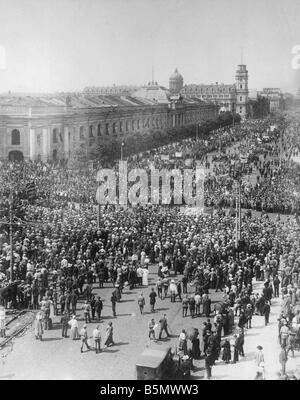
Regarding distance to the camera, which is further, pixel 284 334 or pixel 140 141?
pixel 140 141

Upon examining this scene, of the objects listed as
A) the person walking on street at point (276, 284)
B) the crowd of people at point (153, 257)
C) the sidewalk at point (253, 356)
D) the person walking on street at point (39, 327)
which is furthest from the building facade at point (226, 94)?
the person walking on street at point (39, 327)

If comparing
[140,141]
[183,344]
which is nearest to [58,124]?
[140,141]

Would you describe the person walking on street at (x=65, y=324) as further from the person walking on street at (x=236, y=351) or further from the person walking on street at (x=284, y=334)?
the person walking on street at (x=284, y=334)

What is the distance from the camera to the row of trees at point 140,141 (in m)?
54.0

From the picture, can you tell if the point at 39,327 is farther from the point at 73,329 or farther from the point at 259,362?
the point at 259,362

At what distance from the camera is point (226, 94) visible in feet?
504

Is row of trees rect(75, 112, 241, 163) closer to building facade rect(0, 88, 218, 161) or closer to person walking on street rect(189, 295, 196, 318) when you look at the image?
building facade rect(0, 88, 218, 161)

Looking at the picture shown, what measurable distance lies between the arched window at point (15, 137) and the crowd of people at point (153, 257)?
13.6 meters

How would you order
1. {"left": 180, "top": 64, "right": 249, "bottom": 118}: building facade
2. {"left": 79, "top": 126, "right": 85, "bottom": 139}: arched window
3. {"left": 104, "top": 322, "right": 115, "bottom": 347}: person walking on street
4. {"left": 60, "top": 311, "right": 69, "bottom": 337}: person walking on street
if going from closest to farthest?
{"left": 104, "top": 322, "right": 115, "bottom": 347}: person walking on street, {"left": 60, "top": 311, "right": 69, "bottom": 337}: person walking on street, {"left": 79, "top": 126, "right": 85, "bottom": 139}: arched window, {"left": 180, "top": 64, "right": 249, "bottom": 118}: building facade

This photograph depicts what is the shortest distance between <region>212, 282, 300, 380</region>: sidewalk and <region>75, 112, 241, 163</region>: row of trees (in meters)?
34.3

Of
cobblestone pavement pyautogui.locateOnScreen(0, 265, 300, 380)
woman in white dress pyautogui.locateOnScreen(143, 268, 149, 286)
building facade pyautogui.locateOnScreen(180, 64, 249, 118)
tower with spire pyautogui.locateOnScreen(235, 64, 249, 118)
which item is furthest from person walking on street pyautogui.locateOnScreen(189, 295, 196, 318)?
tower with spire pyautogui.locateOnScreen(235, 64, 249, 118)

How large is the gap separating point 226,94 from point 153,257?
433 ft

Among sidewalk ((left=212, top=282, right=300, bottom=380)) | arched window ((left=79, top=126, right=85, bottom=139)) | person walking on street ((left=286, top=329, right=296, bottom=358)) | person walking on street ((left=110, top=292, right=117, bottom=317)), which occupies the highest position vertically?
arched window ((left=79, top=126, right=85, bottom=139))

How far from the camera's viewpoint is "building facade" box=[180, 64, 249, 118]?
5699 inches
